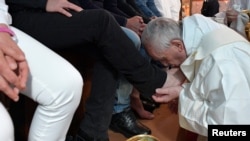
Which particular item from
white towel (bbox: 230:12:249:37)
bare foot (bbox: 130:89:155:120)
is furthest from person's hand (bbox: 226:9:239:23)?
bare foot (bbox: 130:89:155:120)

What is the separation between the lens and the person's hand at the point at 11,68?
647mm

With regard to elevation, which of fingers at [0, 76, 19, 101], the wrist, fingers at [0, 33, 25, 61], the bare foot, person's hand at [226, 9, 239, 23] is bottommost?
the bare foot

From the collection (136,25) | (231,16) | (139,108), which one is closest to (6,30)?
(136,25)

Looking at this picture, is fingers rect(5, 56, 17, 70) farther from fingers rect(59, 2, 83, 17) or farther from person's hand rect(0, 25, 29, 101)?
fingers rect(59, 2, 83, 17)

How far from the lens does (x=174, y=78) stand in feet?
3.49

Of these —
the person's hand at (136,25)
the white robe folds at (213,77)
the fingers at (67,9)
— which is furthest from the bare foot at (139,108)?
the fingers at (67,9)

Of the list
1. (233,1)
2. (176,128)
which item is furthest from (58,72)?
(233,1)

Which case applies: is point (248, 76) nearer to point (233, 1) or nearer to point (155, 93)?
point (155, 93)

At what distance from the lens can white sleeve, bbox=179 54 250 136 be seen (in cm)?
83

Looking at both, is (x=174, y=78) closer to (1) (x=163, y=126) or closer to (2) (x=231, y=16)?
(1) (x=163, y=126)

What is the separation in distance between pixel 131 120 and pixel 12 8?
0.62 metres

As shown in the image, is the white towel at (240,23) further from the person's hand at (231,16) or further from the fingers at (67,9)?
the fingers at (67,9)

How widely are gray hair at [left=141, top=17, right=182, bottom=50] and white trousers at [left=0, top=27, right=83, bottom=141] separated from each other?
0.36 m

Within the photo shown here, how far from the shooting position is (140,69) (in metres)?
0.95
